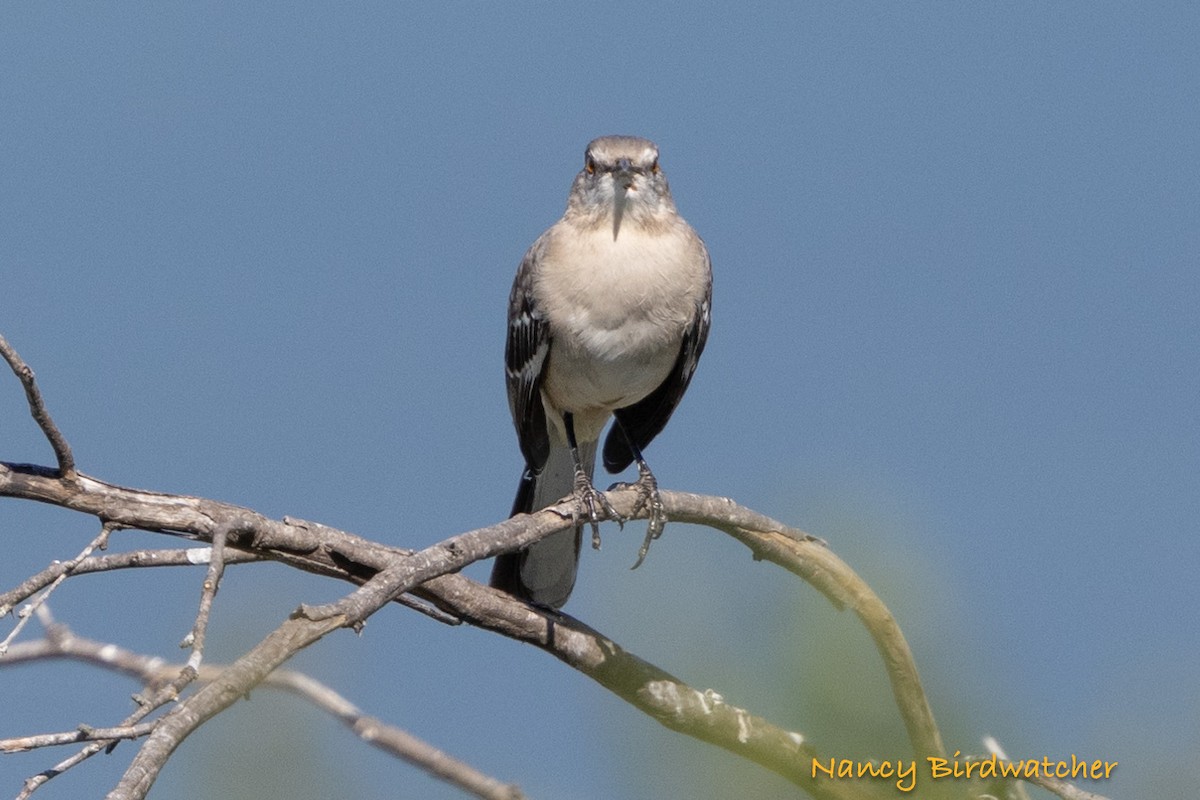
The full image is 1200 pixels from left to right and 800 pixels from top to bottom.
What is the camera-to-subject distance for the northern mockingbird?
5.67 m

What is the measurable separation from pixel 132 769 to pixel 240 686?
28 centimetres

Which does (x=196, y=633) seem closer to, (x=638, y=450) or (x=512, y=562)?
(x=512, y=562)

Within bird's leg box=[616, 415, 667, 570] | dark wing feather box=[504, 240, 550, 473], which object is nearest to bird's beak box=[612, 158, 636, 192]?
dark wing feather box=[504, 240, 550, 473]

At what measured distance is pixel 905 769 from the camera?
200cm

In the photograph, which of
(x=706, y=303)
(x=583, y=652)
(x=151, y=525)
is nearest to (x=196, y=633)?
(x=151, y=525)

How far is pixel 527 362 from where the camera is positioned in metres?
6.00

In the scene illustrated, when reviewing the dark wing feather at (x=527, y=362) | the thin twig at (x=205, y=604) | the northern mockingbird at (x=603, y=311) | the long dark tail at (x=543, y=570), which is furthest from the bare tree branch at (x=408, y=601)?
the dark wing feather at (x=527, y=362)

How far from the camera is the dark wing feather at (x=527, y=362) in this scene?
5863 mm

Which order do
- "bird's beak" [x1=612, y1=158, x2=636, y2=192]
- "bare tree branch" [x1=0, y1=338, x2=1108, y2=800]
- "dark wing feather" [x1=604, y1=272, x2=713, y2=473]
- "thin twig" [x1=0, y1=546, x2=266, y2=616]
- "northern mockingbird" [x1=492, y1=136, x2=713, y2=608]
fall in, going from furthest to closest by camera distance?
"dark wing feather" [x1=604, y1=272, x2=713, y2=473] < "bird's beak" [x1=612, y1=158, x2=636, y2=192] < "northern mockingbird" [x1=492, y1=136, x2=713, y2=608] < "thin twig" [x1=0, y1=546, x2=266, y2=616] < "bare tree branch" [x1=0, y1=338, x2=1108, y2=800]

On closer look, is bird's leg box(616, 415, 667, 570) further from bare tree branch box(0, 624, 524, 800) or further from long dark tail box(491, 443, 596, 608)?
bare tree branch box(0, 624, 524, 800)

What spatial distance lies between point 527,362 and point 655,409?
2.34 feet

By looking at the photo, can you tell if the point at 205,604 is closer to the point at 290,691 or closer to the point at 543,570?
the point at 290,691

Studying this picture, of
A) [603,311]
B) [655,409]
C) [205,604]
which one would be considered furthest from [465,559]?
[655,409]

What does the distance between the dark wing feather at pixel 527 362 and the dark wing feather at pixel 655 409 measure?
0.35 meters
